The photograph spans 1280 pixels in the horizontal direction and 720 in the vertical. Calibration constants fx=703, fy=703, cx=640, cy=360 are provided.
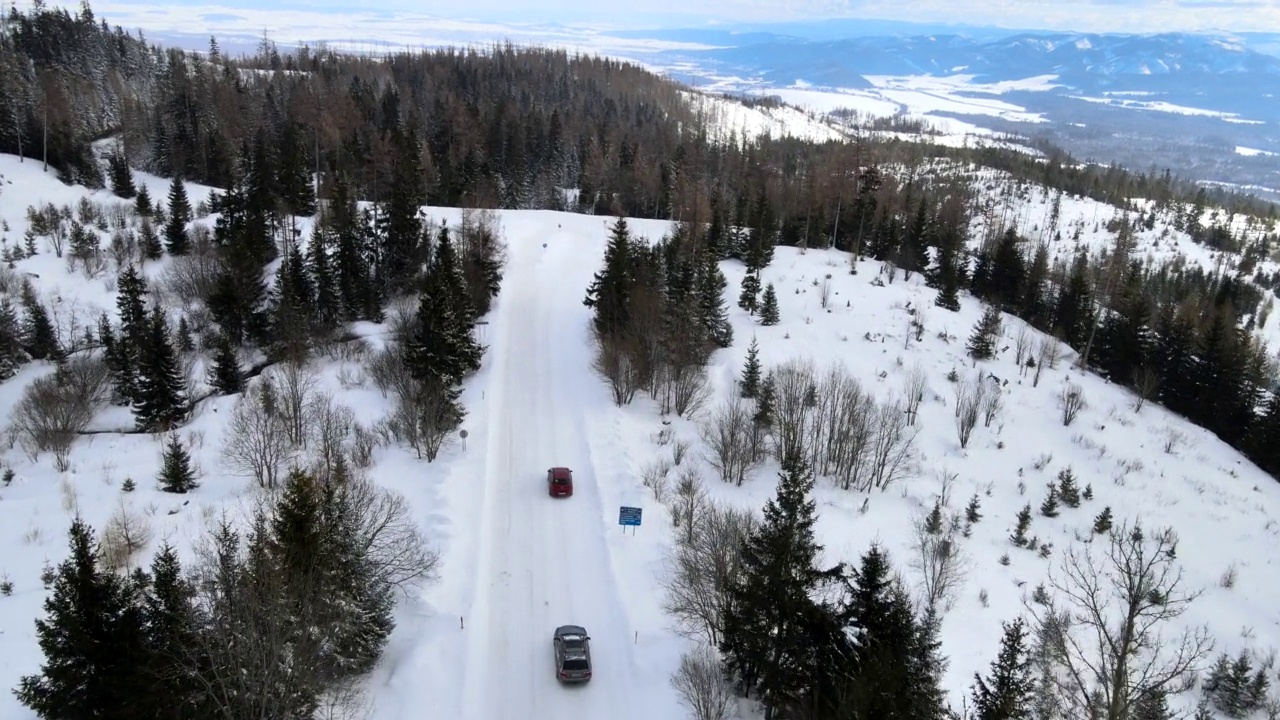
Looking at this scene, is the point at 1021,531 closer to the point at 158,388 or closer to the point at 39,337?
the point at 158,388

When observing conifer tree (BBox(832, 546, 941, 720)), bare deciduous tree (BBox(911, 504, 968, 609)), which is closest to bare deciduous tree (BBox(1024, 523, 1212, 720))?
bare deciduous tree (BBox(911, 504, 968, 609))

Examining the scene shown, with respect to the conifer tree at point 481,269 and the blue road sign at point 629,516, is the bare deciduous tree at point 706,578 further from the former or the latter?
the conifer tree at point 481,269

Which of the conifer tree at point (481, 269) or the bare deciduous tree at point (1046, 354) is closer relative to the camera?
the bare deciduous tree at point (1046, 354)

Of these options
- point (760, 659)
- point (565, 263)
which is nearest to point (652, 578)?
point (760, 659)

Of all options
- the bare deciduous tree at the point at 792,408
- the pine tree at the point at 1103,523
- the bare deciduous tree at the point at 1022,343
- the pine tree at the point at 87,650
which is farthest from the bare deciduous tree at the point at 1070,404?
the pine tree at the point at 87,650

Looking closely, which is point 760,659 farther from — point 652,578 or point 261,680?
point 261,680

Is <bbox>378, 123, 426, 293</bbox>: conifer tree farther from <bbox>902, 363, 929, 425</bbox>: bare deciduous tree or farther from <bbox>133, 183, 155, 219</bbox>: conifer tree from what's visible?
<bbox>902, 363, 929, 425</bbox>: bare deciduous tree

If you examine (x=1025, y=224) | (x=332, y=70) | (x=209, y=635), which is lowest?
(x=1025, y=224)
